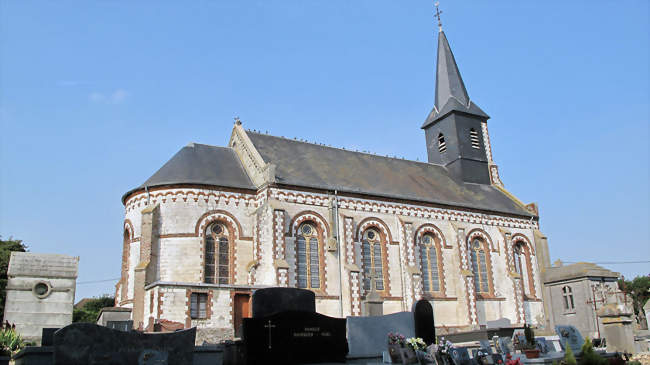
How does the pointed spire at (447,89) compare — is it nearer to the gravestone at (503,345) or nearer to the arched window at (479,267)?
the arched window at (479,267)

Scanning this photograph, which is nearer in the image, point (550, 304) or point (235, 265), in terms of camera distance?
point (235, 265)

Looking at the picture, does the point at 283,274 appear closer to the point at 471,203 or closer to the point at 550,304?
the point at 471,203

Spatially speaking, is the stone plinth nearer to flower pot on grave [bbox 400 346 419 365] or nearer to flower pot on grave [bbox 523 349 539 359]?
flower pot on grave [bbox 523 349 539 359]

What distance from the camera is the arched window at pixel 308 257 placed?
24.8m

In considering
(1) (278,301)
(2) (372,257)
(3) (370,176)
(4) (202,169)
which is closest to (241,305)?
(4) (202,169)

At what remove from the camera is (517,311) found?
30.0m

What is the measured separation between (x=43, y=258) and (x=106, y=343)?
12.0m

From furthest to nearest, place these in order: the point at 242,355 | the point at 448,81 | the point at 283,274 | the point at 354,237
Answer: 1. the point at 448,81
2. the point at 354,237
3. the point at 283,274
4. the point at 242,355

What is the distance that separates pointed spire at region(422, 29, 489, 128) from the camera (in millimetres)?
36531

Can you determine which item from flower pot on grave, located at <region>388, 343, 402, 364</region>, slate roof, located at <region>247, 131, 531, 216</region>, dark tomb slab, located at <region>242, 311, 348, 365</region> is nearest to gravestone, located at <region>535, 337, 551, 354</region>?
flower pot on grave, located at <region>388, 343, 402, 364</region>

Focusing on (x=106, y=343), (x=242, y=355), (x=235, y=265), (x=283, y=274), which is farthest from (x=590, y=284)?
(x=106, y=343)

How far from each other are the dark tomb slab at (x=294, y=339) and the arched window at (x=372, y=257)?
41.8ft

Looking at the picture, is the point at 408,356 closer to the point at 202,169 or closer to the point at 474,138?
the point at 202,169

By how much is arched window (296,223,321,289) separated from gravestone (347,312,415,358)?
10417mm
